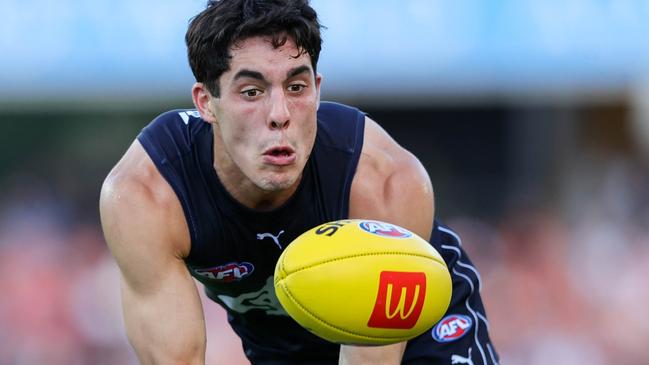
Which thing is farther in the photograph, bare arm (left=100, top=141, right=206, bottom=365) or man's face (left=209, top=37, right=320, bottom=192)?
bare arm (left=100, top=141, right=206, bottom=365)

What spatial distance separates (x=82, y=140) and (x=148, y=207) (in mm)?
15009

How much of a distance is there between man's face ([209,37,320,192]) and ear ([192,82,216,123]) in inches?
6.6

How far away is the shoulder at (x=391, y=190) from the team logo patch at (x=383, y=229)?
21.0 inches

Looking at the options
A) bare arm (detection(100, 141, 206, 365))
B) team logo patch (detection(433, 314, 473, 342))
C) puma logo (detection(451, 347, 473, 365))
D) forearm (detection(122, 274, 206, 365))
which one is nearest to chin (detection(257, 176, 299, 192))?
bare arm (detection(100, 141, 206, 365))

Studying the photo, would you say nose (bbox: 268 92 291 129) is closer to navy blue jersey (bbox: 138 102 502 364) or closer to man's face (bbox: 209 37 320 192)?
man's face (bbox: 209 37 320 192)

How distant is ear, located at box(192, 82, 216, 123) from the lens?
5.62 meters

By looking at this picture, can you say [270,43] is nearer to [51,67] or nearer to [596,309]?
[596,309]

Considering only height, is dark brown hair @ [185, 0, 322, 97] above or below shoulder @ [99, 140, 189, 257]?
above

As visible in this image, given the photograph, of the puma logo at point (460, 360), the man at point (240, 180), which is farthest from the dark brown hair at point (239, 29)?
the puma logo at point (460, 360)

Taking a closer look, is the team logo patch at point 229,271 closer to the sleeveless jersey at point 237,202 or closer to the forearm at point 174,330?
the sleeveless jersey at point 237,202

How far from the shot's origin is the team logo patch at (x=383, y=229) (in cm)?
501

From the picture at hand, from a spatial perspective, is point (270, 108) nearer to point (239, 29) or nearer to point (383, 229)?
point (239, 29)

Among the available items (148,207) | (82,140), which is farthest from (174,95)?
(148,207)

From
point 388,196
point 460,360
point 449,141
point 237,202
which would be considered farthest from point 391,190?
point 449,141
